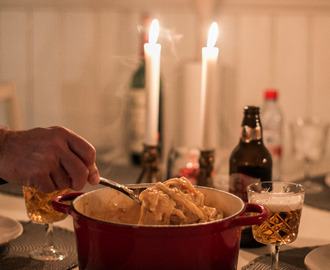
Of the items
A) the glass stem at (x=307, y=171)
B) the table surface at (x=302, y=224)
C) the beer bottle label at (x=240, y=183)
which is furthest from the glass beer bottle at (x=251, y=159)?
the glass stem at (x=307, y=171)

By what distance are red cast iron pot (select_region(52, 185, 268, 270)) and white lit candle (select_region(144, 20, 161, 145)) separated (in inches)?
18.0

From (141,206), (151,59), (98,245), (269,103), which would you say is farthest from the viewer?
(269,103)

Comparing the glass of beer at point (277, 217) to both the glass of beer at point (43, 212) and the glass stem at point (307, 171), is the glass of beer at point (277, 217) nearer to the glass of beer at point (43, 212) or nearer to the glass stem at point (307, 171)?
the glass of beer at point (43, 212)

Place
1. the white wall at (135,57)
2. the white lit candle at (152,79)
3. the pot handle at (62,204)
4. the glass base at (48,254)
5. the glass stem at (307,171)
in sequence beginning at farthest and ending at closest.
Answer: the white wall at (135,57) < the glass stem at (307,171) < the white lit candle at (152,79) < the glass base at (48,254) < the pot handle at (62,204)

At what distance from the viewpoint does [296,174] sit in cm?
159

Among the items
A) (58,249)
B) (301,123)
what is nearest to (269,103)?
(301,123)

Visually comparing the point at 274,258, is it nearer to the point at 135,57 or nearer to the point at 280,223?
the point at 280,223

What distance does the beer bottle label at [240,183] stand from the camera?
962 mm

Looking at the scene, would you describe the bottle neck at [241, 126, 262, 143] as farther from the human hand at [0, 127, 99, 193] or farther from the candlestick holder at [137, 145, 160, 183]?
the human hand at [0, 127, 99, 193]

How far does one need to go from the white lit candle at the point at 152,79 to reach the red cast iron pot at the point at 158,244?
0.46 meters

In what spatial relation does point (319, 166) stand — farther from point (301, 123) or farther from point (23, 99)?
point (23, 99)

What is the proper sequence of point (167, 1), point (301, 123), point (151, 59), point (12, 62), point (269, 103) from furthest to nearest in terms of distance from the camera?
→ point (12, 62)
point (167, 1)
point (269, 103)
point (301, 123)
point (151, 59)

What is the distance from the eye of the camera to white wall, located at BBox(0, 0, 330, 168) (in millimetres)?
2086

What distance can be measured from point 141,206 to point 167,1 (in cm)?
150
